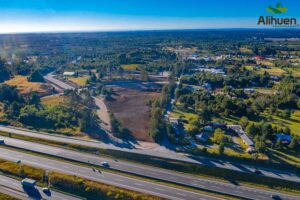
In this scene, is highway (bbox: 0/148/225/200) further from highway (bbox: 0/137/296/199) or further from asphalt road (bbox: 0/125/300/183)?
asphalt road (bbox: 0/125/300/183)

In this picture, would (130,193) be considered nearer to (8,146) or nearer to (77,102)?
(8,146)

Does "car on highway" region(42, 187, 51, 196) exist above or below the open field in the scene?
below

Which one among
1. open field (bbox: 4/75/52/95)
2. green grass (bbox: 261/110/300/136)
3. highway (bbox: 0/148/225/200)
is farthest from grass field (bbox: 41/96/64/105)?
green grass (bbox: 261/110/300/136)

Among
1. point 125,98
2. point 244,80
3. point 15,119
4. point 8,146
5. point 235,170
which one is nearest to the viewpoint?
point 235,170

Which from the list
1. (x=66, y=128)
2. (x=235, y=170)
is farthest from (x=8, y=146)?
(x=235, y=170)

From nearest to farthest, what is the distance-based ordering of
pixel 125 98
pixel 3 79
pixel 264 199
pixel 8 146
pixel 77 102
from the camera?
pixel 264 199, pixel 8 146, pixel 77 102, pixel 125 98, pixel 3 79

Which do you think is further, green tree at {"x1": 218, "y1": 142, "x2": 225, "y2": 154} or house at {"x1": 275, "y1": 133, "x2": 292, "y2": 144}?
house at {"x1": 275, "y1": 133, "x2": 292, "y2": 144}
